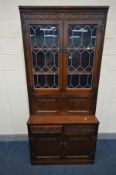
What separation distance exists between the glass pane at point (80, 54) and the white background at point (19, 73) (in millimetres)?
272

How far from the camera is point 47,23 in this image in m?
2.27

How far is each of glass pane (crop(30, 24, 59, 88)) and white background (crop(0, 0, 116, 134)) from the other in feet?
0.85

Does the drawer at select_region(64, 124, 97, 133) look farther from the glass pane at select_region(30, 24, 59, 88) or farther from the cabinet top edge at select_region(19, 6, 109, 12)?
the cabinet top edge at select_region(19, 6, 109, 12)

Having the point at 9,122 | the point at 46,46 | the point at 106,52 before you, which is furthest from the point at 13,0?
the point at 9,122

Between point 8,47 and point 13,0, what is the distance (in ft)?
2.05

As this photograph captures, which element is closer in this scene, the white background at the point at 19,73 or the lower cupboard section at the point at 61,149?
the white background at the point at 19,73

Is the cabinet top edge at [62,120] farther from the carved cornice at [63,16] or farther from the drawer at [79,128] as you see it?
the carved cornice at [63,16]

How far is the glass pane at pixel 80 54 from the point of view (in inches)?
91.7

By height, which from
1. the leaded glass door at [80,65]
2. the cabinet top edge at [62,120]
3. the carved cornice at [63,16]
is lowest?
the cabinet top edge at [62,120]

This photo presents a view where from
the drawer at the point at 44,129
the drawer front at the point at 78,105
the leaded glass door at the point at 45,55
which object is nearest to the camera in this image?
the leaded glass door at the point at 45,55

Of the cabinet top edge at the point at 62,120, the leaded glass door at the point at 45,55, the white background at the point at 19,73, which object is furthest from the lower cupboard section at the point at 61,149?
the leaded glass door at the point at 45,55

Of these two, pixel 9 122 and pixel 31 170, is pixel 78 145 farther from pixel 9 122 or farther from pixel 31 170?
pixel 9 122

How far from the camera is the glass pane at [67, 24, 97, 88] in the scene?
91.7 inches

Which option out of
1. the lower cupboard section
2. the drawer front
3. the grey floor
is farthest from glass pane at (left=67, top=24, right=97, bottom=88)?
the grey floor
